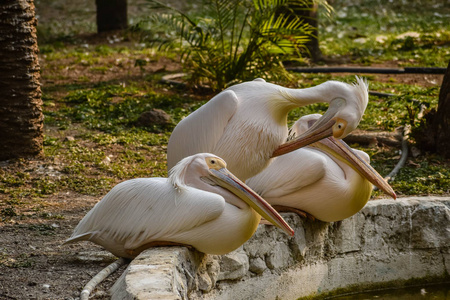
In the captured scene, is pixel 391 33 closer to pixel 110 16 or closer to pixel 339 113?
pixel 110 16

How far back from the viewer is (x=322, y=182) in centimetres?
410

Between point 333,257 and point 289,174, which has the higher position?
point 289,174

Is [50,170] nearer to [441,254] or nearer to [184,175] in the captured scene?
[184,175]

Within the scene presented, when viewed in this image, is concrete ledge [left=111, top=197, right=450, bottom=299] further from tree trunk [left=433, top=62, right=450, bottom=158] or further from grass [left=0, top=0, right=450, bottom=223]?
tree trunk [left=433, top=62, right=450, bottom=158]

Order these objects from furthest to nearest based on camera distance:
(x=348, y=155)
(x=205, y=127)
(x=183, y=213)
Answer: (x=348, y=155) → (x=205, y=127) → (x=183, y=213)

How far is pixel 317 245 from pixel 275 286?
1.41ft

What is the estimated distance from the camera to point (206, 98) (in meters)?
8.11

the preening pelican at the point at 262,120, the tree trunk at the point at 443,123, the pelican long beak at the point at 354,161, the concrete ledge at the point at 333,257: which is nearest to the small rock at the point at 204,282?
the concrete ledge at the point at 333,257

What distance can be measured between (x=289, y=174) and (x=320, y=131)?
394 mm

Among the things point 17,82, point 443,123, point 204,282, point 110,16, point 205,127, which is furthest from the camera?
point 110,16

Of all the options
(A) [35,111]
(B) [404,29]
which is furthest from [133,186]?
(B) [404,29]

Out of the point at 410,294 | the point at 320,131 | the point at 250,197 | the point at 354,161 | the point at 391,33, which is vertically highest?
the point at 320,131

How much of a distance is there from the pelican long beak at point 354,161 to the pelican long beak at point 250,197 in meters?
0.83

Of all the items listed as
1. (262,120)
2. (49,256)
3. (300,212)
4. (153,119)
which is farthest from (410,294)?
(153,119)
